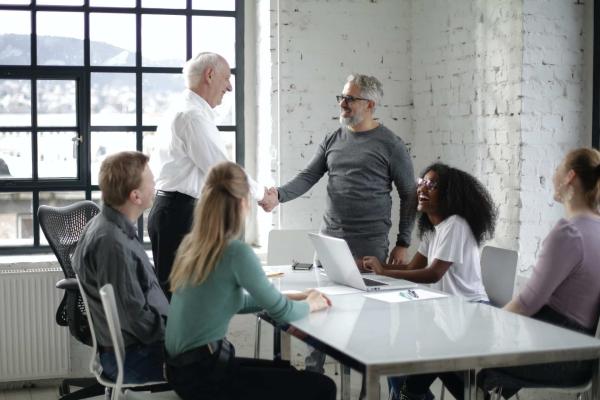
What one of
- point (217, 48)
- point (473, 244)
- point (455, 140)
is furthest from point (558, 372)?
point (217, 48)

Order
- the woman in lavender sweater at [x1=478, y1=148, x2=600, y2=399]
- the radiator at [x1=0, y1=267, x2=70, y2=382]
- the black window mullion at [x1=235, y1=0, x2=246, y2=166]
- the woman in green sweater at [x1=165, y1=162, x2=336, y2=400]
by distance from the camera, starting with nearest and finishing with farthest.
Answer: the woman in green sweater at [x1=165, y1=162, x2=336, y2=400], the woman in lavender sweater at [x1=478, y1=148, x2=600, y2=399], the radiator at [x1=0, y1=267, x2=70, y2=382], the black window mullion at [x1=235, y1=0, x2=246, y2=166]

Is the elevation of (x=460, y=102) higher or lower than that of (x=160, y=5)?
lower

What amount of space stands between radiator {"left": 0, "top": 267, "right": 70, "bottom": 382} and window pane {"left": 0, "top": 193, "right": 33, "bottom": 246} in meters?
0.37

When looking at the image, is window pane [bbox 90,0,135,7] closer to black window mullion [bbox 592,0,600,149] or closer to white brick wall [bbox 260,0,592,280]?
white brick wall [bbox 260,0,592,280]

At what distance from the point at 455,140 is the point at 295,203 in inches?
41.5

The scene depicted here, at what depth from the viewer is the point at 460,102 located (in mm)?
4965

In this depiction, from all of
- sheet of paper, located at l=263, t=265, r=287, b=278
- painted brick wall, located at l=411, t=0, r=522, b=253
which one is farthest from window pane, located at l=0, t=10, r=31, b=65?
painted brick wall, located at l=411, t=0, r=522, b=253

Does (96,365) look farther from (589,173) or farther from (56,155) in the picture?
(56,155)

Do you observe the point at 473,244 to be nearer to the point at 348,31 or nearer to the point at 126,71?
the point at 348,31

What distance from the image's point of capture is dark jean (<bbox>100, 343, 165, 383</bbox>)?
3.14m

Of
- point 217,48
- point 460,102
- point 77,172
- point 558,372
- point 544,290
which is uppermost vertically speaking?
point 217,48

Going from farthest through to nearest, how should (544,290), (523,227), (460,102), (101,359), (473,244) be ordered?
(460,102) < (523,227) < (473,244) < (101,359) < (544,290)

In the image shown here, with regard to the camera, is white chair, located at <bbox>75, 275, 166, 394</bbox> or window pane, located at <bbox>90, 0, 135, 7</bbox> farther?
window pane, located at <bbox>90, 0, 135, 7</bbox>

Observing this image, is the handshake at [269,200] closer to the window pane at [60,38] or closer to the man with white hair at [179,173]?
the man with white hair at [179,173]
